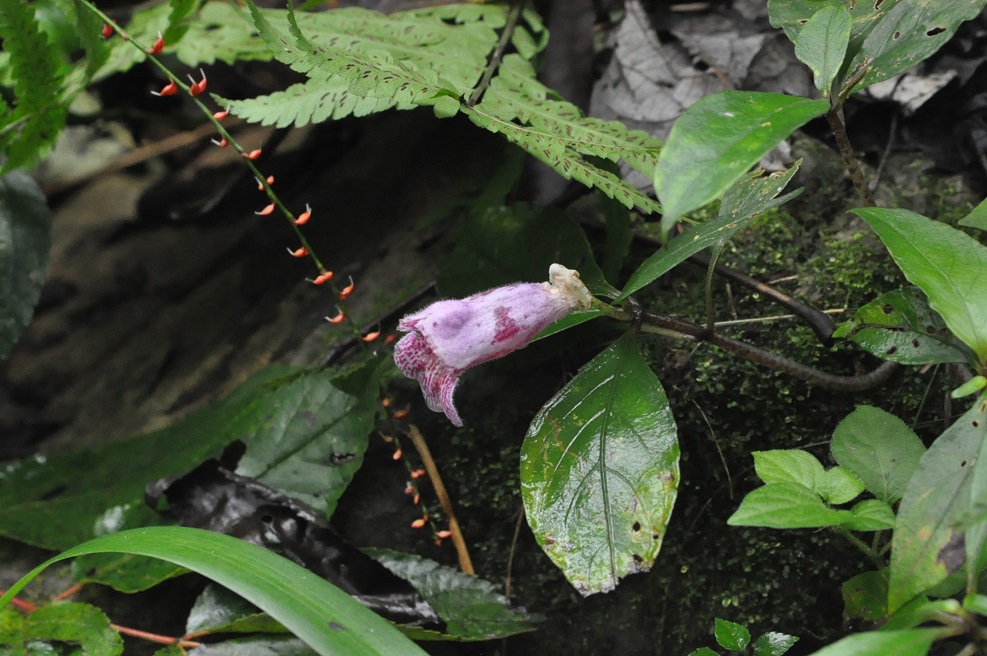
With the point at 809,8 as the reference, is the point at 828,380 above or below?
below

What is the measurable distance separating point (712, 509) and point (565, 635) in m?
0.40

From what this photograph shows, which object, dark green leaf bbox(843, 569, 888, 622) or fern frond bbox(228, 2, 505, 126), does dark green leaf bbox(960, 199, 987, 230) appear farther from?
fern frond bbox(228, 2, 505, 126)

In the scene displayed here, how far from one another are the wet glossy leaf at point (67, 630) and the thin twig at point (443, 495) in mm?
701

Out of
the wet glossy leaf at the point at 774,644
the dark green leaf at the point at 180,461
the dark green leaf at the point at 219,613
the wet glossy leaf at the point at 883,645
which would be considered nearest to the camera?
the wet glossy leaf at the point at 883,645

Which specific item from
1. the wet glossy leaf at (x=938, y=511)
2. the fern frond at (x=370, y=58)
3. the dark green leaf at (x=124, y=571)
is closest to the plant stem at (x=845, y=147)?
the wet glossy leaf at (x=938, y=511)

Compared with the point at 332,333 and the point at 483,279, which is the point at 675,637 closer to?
the point at 483,279

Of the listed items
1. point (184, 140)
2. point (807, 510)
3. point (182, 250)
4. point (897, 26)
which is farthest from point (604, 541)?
point (184, 140)

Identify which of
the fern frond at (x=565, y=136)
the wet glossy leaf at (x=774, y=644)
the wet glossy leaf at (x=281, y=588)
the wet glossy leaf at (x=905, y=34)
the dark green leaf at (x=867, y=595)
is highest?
the wet glossy leaf at (x=905, y=34)

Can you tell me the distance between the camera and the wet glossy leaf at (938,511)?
1.03 meters

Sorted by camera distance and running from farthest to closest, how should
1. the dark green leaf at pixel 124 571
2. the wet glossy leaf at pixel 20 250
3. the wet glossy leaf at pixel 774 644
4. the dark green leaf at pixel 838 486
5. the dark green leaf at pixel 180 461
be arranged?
the wet glossy leaf at pixel 20 250, the dark green leaf at pixel 180 461, the dark green leaf at pixel 124 571, the wet glossy leaf at pixel 774 644, the dark green leaf at pixel 838 486

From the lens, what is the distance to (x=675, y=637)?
1.54 m

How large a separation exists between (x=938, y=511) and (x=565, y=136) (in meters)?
0.95

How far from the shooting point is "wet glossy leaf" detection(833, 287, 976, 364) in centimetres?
128

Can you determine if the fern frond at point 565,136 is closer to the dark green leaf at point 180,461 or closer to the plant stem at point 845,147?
the plant stem at point 845,147
